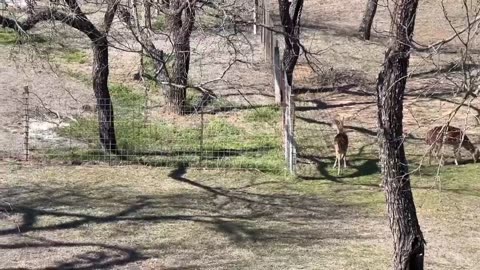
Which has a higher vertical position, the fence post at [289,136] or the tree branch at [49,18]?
the tree branch at [49,18]

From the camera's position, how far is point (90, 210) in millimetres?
12266

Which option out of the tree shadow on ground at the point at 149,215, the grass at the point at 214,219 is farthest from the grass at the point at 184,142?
the tree shadow on ground at the point at 149,215

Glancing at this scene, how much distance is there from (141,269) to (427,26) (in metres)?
16.9

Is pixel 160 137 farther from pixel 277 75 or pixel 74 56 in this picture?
pixel 74 56

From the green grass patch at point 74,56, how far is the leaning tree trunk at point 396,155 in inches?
545

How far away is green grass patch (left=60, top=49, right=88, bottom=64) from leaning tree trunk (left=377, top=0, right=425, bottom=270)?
13.8 metres

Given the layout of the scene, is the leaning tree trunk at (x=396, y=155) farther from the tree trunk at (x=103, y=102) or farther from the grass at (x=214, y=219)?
the tree trunk at (x=103, y=102)

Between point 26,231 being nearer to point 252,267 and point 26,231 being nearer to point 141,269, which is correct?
point 141,269

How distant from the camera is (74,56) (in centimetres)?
2128

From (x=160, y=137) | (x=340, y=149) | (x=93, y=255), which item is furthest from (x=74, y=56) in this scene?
(x=93, y=255)

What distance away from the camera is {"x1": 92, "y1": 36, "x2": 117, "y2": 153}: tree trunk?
15.1 meters

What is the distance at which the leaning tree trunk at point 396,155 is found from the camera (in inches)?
308

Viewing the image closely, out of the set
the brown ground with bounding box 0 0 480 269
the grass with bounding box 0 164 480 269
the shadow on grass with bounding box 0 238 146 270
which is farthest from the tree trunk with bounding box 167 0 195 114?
the shadow on grass with bounding box 0 238 146 270

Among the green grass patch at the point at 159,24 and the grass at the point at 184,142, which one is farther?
the green grass patch at the point at 159,24
